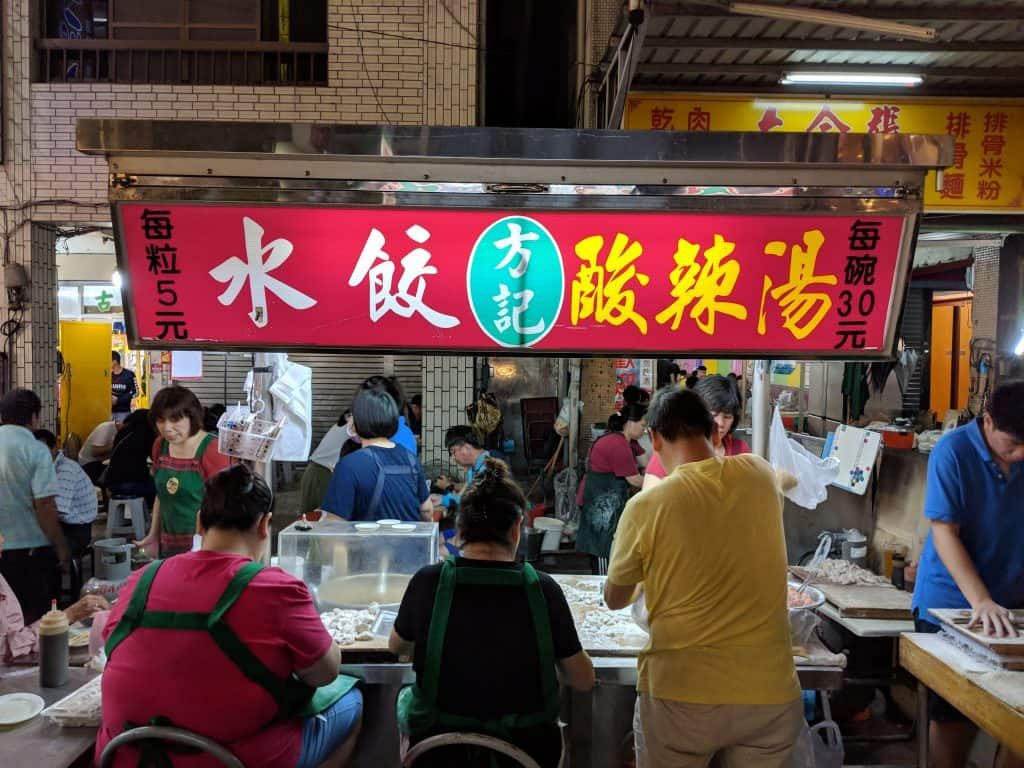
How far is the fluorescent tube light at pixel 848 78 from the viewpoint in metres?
6.12

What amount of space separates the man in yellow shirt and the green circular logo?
0.79 m

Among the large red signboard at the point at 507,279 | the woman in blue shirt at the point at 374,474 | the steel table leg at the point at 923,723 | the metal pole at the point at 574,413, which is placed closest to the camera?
the large red signboard at the point at 507,279

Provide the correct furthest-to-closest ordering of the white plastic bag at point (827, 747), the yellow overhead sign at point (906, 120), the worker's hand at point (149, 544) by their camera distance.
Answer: the yellow overhead sign at point (906, 120)
the worker's hand at point (149, 544)
the white plastic bag at point (827, 747)

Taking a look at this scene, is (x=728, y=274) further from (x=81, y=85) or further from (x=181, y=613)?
(x=81, y=85)

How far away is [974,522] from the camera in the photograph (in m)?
3.34

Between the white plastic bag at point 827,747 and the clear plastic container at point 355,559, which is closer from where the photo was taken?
the white plastic bag at point 827,747

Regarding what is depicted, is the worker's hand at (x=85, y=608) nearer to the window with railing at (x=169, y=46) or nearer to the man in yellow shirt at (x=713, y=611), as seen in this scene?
the man in yellow shirt at (x=713, y=611)

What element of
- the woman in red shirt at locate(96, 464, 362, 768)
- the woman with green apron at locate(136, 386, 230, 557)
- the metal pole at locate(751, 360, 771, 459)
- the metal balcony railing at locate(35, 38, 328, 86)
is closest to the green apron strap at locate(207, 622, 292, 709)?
the woman in red shirt at locate(96, 464, 362, 768)

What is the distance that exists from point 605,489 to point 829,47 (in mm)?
→ 4268

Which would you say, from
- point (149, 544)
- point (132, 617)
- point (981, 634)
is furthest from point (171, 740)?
point (149, 544)

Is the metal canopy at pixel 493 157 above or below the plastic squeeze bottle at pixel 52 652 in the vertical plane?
above

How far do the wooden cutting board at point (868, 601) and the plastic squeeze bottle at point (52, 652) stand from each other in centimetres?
454

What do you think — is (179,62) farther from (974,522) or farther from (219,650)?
(974,522)

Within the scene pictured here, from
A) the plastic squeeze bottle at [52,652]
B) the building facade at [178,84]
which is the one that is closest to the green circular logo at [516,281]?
the plastic squeeze bottle at [52,652]
